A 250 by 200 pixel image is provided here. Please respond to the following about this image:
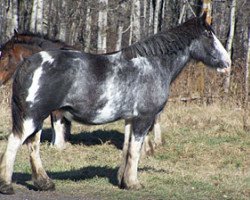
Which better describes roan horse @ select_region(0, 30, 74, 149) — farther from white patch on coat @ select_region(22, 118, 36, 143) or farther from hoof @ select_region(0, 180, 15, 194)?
hoof @ select_region(0, 180, 15, 194)

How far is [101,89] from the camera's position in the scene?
8188mm

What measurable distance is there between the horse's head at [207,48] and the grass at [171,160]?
1.89 meters

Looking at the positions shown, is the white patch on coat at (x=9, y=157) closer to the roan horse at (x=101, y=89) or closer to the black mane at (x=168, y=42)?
the roan horse at (x=101, y=89)

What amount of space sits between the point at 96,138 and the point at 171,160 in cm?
253

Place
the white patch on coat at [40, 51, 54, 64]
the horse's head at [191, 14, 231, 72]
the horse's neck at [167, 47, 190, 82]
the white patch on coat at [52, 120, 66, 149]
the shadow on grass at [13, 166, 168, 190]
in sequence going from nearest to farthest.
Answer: the white patch on coat at [40, 51, 54, 64], the horse's neck at [167, 47, 190, 82], the horse's head at [191, 14, 231, 72], the shadow on grass at [13, 166, 168, 190], the white patch on coat at [52, 120, 66, 149]

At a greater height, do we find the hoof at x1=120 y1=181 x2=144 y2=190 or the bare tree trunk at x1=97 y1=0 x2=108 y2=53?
the bare tree trunk at x1=97 y1=0 x2=108 y2=53

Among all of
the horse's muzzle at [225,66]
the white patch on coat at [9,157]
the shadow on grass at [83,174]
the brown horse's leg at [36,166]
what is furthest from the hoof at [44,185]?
the horse's muzzle at [225,66]

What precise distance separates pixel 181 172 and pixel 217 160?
151 centimetres

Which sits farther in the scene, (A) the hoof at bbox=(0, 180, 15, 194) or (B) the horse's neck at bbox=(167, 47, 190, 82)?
(B) the horse's neck at bbox=(167, 47, 190, 82)

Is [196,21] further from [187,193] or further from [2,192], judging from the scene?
[2,192]

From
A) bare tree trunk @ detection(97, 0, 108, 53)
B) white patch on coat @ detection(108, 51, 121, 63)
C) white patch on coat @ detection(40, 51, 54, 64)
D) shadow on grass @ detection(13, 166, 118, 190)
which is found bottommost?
shadow on grass @ detection(13, 166, 118, 190)

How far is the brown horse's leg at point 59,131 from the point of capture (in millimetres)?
12320

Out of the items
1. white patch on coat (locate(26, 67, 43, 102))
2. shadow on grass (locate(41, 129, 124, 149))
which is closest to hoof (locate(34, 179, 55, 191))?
white patch on coat (locate(26, 67, 43, 102))

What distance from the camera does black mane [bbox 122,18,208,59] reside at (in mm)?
8625
